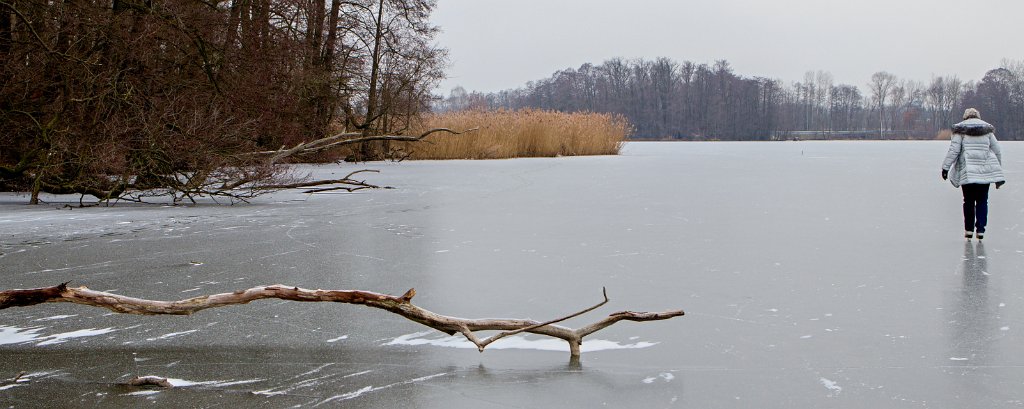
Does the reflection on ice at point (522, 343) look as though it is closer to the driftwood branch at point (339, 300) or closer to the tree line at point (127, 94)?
the driftwood branch at point (339, 300)

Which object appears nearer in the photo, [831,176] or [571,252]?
[571,252]

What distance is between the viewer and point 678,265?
5.61m

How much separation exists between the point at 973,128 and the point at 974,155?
26 centimetres

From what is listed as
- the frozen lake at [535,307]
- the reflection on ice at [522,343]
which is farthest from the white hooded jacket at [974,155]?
the reflection on ice at [522,343]

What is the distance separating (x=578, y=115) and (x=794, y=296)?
86.5 ft

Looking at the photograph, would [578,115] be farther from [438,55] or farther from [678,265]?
[678,265]

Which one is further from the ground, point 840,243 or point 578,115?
point 578,115

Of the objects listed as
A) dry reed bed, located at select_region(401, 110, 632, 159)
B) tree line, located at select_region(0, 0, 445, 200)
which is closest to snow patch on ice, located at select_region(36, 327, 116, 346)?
tree line, located at select_region(0, 0, 445, 200)

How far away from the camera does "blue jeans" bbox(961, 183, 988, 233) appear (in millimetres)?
7012

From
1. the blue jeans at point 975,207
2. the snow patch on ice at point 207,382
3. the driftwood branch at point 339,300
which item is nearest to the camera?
the snow patch on ice at point 207,382

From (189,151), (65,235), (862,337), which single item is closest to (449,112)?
(189,151)

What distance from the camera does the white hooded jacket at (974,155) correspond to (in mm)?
7324

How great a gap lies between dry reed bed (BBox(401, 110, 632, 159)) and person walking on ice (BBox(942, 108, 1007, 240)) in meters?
16.4

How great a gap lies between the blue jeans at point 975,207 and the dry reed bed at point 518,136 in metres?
16.7
